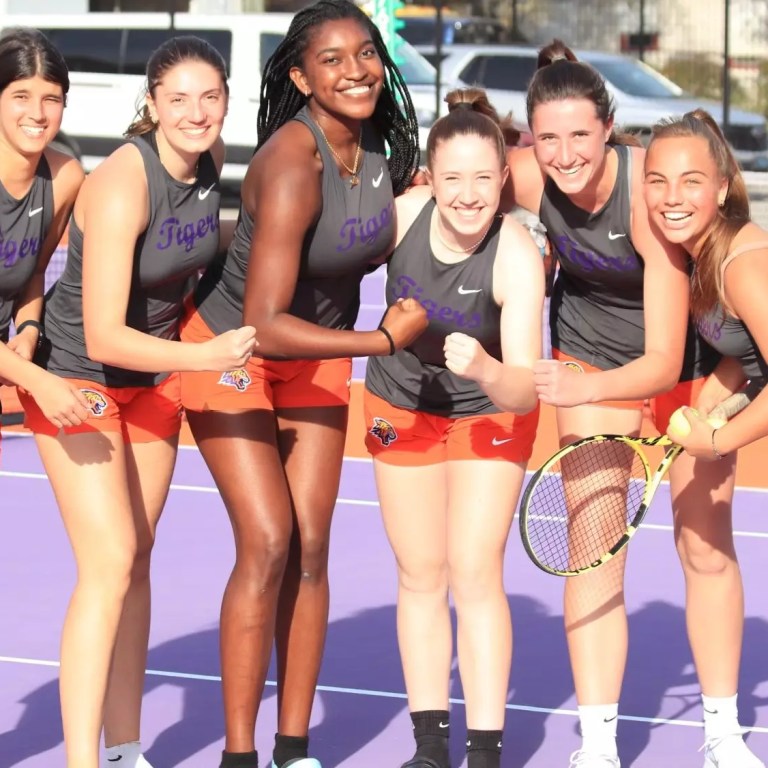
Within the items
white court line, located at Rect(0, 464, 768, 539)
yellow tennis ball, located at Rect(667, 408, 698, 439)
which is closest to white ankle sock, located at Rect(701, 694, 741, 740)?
yellow tennis ball, located at Rect(667, 408, 698, 439)

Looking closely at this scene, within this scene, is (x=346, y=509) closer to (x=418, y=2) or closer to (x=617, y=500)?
(x=617, y=500)

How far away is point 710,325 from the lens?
4609 millimetres

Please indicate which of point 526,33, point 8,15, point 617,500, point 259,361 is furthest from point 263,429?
point 526,33

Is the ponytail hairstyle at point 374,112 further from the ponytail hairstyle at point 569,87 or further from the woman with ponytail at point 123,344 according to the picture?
the ponytail hairstyle at point 569,87

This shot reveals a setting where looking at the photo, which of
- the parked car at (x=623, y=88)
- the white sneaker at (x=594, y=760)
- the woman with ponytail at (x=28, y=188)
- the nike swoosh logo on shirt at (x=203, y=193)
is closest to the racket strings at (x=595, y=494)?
the white sneaker at (x=594, y=760)

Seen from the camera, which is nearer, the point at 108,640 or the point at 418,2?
the point at 108,640

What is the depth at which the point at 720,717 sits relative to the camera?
16.1ft

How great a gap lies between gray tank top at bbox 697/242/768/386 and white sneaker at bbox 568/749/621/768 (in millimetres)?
1203

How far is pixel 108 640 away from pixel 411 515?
3.12 ft

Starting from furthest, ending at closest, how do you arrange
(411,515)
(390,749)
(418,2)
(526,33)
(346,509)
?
(418,2) < (526,33) < (346,509) < (390,749) < (411,515)

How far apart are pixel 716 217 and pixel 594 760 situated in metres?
1.63

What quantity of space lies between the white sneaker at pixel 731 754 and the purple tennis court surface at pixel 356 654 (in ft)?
0.57

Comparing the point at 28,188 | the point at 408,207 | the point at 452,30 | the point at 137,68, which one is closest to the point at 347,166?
the point at 408,207

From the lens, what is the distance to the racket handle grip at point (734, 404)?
15.5 feet
